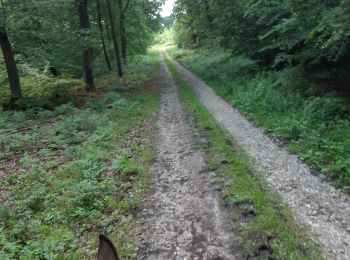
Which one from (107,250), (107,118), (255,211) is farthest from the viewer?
(107,118)

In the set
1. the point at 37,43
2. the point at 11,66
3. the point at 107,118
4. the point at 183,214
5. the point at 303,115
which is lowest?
the point at 183,214

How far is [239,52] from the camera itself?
21719mm

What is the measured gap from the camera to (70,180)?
7746mm

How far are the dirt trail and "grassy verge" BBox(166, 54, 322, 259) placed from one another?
268mm

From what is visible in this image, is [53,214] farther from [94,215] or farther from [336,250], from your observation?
[336,250]

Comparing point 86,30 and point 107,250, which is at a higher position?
point 86,30

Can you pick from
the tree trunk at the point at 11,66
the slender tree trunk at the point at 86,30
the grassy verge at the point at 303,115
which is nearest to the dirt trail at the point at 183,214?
the grassy verge at the point at 303,115

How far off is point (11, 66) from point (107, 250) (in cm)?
1475

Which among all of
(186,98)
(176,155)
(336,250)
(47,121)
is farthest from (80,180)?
(186,98)

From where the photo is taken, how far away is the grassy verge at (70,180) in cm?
557

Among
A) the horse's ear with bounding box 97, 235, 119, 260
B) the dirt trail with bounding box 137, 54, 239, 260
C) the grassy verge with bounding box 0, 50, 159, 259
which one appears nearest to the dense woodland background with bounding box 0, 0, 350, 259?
the grassy verge with bounding box 0, 50, 159, 259

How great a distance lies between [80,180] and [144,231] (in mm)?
2898

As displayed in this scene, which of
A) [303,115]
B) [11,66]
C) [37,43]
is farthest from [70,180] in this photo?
[37,43]

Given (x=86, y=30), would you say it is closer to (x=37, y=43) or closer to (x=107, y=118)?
(x=37, y=43)
